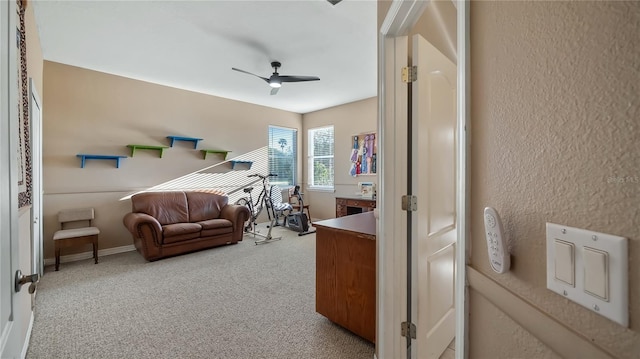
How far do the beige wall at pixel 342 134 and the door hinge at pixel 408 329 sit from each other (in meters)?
3.76

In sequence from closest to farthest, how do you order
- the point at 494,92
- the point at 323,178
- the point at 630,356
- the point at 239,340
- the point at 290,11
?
1. the point at 630,356
2. the point at 494,92
3. the point at 239,340
4. the point at 290,11
5. the point at 323,178

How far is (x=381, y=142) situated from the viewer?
1.50 metres

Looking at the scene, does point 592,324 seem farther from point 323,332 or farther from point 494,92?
point 323,332

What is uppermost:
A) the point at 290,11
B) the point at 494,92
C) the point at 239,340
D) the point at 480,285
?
the point at 290,11

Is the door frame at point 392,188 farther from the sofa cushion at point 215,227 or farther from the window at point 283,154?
the window at point 283,154

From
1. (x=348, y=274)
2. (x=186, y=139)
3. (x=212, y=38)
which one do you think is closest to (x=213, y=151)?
(x=186, y=139)

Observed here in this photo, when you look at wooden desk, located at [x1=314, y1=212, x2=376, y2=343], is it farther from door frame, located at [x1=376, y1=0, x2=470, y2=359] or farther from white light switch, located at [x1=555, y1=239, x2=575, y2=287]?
white light switch, located at [x1=555, y1=239, x2=575, y2=287]

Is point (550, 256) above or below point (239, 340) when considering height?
above

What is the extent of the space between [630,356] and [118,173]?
5.15 m

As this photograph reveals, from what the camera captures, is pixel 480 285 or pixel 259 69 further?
pixel 259 69

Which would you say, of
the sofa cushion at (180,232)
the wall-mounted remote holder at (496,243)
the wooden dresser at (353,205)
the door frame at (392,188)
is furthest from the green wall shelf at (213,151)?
the wall-mounted remote holder at (496,243)

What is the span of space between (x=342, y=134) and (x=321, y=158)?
855 mm

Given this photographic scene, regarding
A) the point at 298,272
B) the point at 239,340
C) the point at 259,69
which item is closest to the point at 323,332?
the point at 239,340

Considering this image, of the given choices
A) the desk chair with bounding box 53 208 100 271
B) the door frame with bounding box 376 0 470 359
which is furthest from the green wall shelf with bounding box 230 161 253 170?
the door frame with bounding box 376 0 470 359
